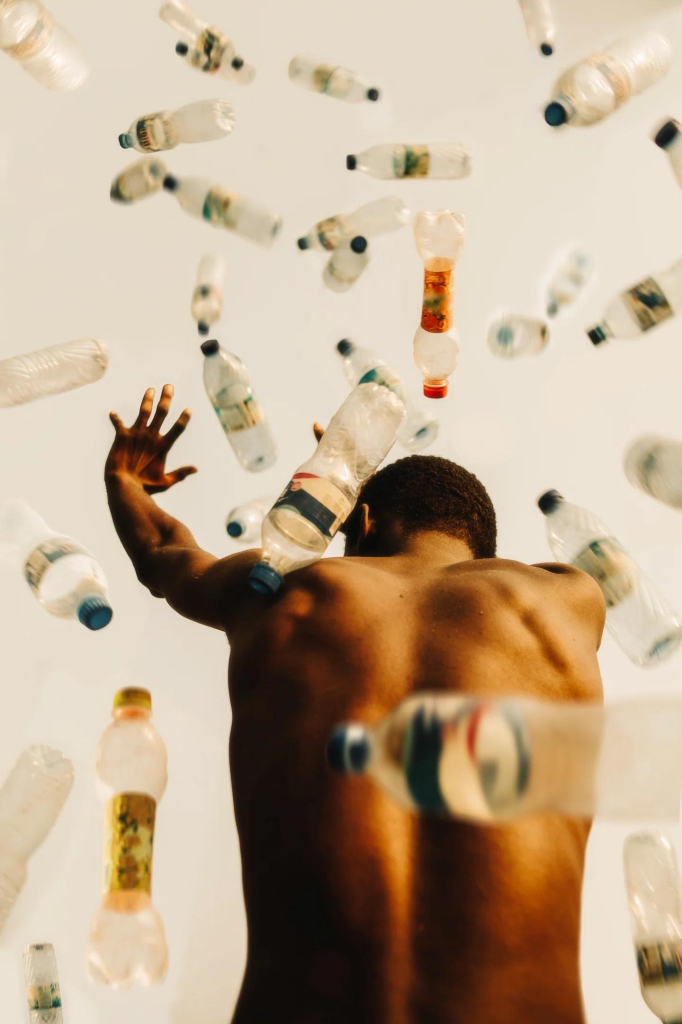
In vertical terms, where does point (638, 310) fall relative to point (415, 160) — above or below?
below

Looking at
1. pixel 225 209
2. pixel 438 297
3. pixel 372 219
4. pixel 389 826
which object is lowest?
pixel 389 826

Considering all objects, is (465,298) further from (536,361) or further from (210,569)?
(210,569)

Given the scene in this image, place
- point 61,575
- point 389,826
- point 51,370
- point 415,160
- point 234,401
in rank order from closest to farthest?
point 389,826
point 61,575
point 234,401
point 51,370
point 415,160

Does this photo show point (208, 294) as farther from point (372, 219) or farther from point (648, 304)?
point (648, 304)

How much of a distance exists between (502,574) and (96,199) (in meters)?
2.55

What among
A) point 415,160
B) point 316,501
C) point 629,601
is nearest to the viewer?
point 316,501

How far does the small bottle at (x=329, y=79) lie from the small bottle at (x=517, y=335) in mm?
1057

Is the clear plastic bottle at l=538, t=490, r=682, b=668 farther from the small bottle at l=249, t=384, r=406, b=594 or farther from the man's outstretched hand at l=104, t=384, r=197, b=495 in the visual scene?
the man's outstretched hand at l=104, t=384, r=197, b=495

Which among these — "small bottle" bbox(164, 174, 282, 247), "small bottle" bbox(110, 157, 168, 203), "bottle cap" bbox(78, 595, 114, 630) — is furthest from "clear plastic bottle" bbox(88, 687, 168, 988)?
"small bottle" bbox(110, 157, 168, 203)

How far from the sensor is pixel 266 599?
1.88 m

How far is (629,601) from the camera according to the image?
2574 mm

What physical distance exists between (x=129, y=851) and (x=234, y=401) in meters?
1.51

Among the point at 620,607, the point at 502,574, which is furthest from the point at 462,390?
the point at 502,574

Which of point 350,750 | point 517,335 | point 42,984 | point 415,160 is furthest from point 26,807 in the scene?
point 415,160
